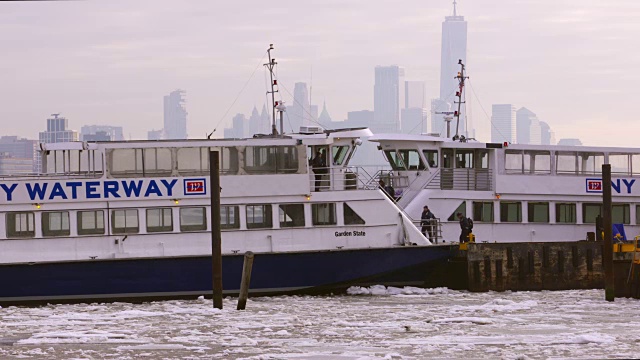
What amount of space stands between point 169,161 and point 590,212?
13849 millimetres

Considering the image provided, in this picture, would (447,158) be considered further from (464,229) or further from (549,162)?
(464,229)

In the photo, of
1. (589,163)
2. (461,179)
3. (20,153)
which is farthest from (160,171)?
(20,153)

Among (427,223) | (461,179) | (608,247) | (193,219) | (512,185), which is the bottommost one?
(608,247)

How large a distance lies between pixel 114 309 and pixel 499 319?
9460 millimetres

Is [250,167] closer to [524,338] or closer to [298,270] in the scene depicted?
[298,270]

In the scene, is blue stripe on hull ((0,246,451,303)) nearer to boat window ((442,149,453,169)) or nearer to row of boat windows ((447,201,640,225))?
row of boat windows ((447,201,640,225))

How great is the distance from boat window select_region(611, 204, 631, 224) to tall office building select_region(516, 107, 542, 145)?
101562mm

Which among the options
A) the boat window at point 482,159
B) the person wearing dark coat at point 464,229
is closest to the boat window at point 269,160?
the person wearing dark coat at point 464,229

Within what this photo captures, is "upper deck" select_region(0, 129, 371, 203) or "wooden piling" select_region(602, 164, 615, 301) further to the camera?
"upper deck" select_region(0, 129, 371, 203)

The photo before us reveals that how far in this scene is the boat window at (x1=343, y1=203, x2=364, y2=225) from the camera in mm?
34281

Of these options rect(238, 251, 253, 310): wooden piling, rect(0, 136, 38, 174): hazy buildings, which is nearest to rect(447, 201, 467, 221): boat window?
rect(238, 251, 253, 310): wooden piling

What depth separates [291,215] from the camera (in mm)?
33969

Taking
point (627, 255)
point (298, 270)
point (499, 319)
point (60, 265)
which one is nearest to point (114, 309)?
point (60, 265)

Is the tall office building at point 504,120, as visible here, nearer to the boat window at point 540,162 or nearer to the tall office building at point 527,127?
the tall office building at point 527,127
